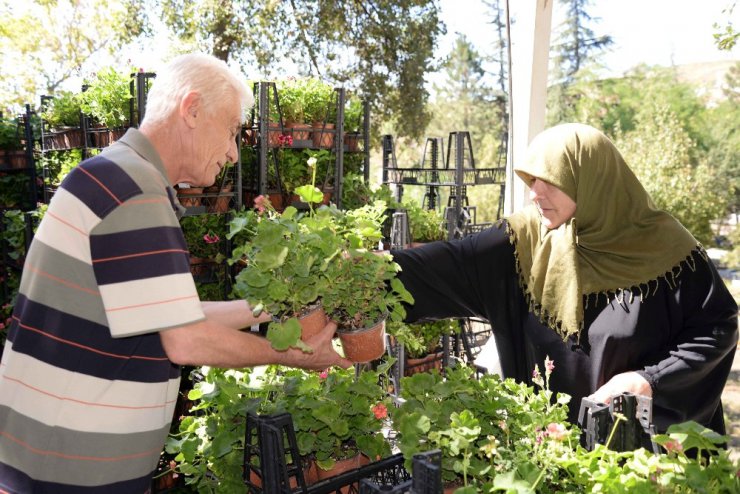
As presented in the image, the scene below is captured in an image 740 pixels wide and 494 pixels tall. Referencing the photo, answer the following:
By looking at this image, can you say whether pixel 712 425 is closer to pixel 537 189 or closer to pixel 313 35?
pixel 537 189

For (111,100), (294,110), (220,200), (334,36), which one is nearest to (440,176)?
(294,110)

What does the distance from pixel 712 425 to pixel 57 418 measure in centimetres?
177

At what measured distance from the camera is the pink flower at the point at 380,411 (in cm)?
128

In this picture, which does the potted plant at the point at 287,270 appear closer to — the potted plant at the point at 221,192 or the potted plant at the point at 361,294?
the potted plant at the point at 361,294

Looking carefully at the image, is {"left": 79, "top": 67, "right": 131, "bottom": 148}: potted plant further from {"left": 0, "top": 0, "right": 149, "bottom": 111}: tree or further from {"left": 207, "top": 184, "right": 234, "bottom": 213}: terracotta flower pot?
{"left": 0, "top": 0, "right": 149, "bottom": 111}: tree

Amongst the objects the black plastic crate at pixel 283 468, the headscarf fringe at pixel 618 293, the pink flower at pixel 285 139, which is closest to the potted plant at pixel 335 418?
the black plastic crate at pixel 283 468

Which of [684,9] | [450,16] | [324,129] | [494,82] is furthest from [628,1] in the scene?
[324,129]

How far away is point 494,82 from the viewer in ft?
91.7

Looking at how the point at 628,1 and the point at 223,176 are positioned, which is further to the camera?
the point at 628,1

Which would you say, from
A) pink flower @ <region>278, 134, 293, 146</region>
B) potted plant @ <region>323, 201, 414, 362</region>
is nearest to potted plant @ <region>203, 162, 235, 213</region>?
pink flower @ <region>278, 134, 293, 146</region>

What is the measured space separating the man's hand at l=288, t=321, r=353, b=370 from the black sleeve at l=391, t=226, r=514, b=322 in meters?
0.55

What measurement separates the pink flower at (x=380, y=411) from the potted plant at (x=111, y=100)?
265cm

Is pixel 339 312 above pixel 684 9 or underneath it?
underneath

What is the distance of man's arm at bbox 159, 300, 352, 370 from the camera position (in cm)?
111
